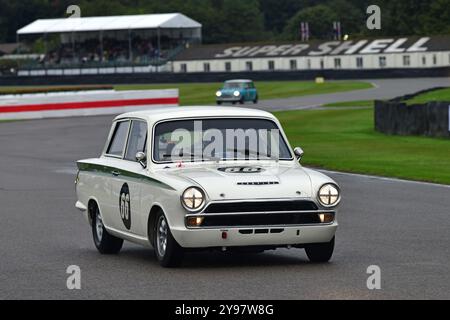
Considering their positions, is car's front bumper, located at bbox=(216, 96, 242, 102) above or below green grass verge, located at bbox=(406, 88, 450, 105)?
below

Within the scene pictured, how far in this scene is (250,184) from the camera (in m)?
11.2

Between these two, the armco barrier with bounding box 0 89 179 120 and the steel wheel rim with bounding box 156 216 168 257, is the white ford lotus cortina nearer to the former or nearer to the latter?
the steel wheel rim with bounding box 156 216 168 257

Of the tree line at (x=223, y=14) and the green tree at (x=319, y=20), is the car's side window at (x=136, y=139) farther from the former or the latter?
the green tree at (x=319, y=20)

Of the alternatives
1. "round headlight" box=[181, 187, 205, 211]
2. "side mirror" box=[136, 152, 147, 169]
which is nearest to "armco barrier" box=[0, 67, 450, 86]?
"side mirror" box=[136, 152, 147, 169]

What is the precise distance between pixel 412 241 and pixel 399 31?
133 metres

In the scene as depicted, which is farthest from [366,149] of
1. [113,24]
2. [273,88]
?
[113,24]

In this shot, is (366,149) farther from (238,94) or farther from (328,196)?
(238,94)

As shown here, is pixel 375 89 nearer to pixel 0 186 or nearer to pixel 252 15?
pixel 0 186

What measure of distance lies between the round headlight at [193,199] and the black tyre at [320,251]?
1.14 meters

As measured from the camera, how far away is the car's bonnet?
11133 mm

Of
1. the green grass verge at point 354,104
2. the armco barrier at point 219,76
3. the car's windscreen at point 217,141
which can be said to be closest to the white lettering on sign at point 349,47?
the armco barrier at point 219,76

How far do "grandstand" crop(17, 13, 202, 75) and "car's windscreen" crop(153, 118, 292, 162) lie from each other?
110 meters

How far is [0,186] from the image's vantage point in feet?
74.6

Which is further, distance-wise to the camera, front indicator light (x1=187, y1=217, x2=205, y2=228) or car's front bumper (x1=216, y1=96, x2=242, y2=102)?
car's front bumper (x1=216, y1=96, x2=242, y2=102)
